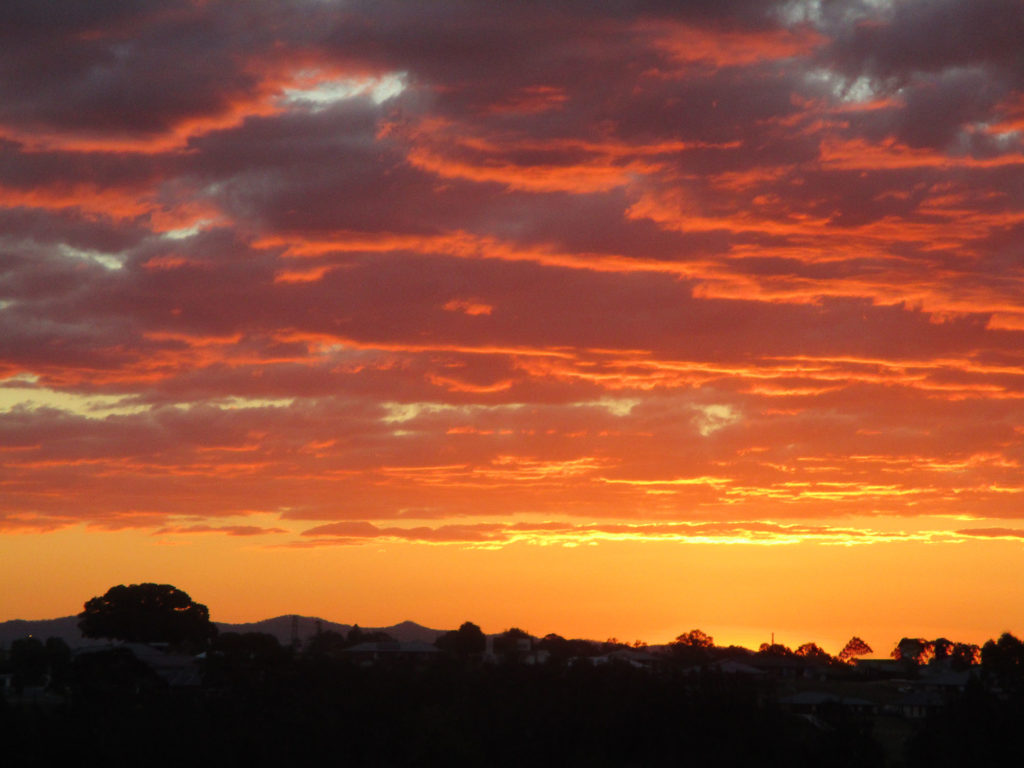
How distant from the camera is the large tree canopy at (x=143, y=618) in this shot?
151 metres

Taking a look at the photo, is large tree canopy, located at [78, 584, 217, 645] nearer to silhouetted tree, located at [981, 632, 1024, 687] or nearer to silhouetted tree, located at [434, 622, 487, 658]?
silhouetted tree, located at [434, 622, 487, 658]

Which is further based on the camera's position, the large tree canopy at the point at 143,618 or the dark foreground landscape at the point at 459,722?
the large tree canopy at the point at 143,618

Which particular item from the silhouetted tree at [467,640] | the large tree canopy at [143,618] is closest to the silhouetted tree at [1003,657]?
the silhouetted tree at [467,640]

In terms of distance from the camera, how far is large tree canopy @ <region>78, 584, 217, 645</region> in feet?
495

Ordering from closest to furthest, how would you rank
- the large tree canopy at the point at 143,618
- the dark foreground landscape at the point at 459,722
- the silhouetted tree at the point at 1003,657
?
the dark foreground landscape at the point at 459,722, the silhouetted tree at the point at 1003,657, the large tree canopy at the point at 143,618

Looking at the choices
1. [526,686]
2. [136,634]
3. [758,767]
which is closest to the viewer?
[758,767]

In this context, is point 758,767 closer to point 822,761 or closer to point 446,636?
point 822,761

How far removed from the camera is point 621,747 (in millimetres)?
63781

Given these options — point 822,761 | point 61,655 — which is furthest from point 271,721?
point 61,655

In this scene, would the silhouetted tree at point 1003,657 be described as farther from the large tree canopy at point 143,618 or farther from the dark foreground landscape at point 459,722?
the large tree canopy at point 143,618

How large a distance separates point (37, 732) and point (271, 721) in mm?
11326

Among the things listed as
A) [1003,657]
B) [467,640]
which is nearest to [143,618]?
[467,640]

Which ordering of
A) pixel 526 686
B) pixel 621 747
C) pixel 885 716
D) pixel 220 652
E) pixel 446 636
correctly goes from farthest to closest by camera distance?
1. pixel 446 636
2. pixel 885 716
3. pixel 220 652
4. pixel 526 686
5. pixel 621 747

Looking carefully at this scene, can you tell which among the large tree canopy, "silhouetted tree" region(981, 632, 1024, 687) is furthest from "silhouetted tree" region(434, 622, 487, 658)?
"silhouetted tree" region(981, 632, 1024, 687)
